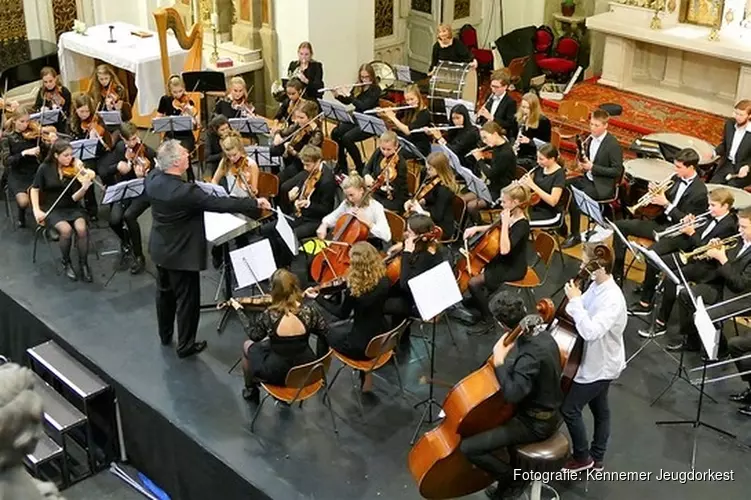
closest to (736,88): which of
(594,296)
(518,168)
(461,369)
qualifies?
(518,168)

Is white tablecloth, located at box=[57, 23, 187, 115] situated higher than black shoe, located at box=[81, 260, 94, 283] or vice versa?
white tablecloth, located at box=[57, 23, 187, 115]

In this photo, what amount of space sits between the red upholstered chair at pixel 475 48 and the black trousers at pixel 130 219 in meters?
5.81

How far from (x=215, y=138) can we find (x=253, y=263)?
2.70 metres

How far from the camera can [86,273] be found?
8047 mm

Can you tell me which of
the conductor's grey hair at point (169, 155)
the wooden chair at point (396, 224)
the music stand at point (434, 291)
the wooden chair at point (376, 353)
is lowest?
the wooden chair at point (376, 353)

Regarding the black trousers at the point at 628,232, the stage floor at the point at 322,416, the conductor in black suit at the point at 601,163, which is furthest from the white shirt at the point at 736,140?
the stage floor at the point at 322,416

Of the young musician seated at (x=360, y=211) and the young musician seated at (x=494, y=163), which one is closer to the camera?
the young musician seated at (x=360, y=211)

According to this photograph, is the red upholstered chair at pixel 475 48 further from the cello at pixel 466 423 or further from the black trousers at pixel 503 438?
the black trousers at pixel 503 438

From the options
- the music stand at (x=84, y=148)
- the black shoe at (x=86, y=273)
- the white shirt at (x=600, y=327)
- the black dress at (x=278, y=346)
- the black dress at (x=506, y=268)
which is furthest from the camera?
the music stand at (x=84, y=148)

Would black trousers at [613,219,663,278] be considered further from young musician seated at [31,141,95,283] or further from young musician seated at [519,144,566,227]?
young musician seated at [31,141,95,283]

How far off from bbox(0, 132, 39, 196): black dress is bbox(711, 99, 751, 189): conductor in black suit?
19.4 feet

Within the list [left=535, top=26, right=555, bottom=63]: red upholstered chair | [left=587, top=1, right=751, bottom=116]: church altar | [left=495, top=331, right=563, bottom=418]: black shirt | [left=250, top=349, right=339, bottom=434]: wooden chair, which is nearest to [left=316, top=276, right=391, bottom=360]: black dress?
[left=250, top=349, right=339, bottom=434]: wooden chair

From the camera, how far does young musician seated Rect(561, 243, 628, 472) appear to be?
514cm

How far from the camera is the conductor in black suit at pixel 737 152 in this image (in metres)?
8.22
